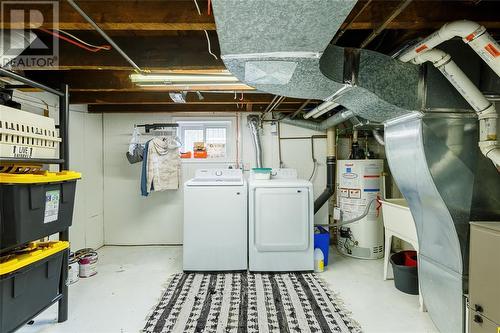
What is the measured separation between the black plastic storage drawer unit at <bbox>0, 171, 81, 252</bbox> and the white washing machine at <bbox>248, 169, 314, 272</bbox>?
5.89 ft

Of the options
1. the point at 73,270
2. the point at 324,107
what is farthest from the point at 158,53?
the point at 73,270

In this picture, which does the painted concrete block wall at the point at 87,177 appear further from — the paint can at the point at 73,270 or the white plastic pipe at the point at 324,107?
the white plastic pipe at the point at 324,107

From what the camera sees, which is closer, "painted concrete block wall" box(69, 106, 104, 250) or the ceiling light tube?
the ceiling light tube

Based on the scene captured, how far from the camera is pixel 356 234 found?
349 centimetres

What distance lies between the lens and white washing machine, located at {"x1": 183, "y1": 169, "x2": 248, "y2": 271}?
3045mm

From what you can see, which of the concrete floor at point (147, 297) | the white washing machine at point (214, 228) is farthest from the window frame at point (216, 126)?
the concrete floor at point (147, 297)

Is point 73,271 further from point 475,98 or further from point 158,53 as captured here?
point 475,98

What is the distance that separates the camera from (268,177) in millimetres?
3393

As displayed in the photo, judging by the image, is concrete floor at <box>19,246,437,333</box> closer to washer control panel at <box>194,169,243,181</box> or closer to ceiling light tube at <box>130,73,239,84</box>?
washer control panel at <box>194,169,243,181</box>

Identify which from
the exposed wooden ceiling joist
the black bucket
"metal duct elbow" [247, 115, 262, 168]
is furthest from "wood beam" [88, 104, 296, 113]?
the black bucket

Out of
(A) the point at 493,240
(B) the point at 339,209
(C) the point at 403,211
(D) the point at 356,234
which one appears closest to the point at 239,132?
(B) the point at 339,209

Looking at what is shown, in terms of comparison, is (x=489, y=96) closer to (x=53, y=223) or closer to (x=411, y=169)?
(x=411, y=169)

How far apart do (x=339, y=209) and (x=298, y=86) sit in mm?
2420

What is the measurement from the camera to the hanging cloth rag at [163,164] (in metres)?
3.81
